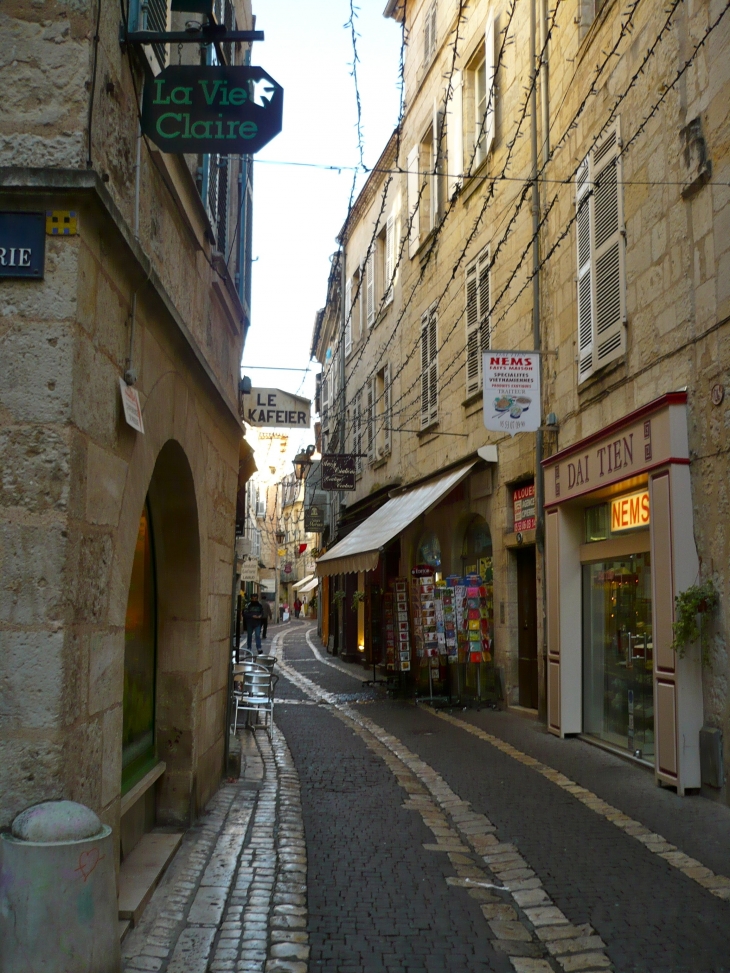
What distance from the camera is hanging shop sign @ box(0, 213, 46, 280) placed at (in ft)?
12.4

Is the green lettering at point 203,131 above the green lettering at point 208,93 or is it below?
below

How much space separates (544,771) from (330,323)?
24.7 metres

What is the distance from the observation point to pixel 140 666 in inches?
249

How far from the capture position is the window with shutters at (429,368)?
17.2 metres

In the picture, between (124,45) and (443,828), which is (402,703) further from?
(124,45)

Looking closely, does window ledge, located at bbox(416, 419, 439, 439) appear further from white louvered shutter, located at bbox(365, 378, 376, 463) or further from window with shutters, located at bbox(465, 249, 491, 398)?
white louvered shutter, located at bbox(365, 378, 376, 463)

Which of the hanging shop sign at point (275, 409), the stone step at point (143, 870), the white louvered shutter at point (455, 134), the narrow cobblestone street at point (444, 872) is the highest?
the white louvered shutter at point (455, 134)

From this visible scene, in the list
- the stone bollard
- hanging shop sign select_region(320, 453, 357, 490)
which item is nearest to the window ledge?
hanging shop sign select_region(320, 453, 357, 490)

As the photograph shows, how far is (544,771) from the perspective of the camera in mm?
8883

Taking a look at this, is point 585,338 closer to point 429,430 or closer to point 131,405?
point 429,430

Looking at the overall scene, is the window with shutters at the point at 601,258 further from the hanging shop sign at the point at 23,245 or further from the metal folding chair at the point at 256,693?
the hanging shop sign at the point at 23,245

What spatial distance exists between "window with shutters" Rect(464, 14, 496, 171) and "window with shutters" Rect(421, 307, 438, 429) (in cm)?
303

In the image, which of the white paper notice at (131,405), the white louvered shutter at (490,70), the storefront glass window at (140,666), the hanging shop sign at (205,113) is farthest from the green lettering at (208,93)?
the white louvered shutter at (490,70)

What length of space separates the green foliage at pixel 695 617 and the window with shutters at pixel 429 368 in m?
9.48
